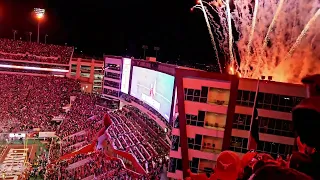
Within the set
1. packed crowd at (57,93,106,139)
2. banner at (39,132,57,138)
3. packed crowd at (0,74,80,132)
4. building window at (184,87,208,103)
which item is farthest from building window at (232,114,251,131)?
packed crowd at (0,74,80,132)

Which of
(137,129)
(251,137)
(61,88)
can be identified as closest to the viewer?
(251,137)

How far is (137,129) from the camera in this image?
30391 mm

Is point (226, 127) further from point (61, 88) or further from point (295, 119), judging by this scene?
point (61, 88)

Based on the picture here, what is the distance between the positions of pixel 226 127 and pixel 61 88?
36.9m

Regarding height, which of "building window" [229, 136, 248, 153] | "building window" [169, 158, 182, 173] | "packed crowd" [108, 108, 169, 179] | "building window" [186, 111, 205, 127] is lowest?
"packed crowd" [108, 108, 169, 179]

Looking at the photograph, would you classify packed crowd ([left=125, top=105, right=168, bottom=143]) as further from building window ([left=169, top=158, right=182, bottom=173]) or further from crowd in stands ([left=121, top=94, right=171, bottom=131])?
building window ([left=169, top=158, right=182, bottom=173])

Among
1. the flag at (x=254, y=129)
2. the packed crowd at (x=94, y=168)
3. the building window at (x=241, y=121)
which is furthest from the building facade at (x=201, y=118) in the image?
Result: the packed crowd at (x=94, y=168)

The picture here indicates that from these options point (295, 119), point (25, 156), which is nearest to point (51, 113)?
point (25, 156)

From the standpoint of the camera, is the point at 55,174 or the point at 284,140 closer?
the point at 284,140

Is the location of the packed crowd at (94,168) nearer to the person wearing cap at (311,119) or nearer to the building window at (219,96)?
the building window at (219,96)

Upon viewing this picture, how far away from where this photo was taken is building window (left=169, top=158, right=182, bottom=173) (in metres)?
19.0

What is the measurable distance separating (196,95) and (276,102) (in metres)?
4.19

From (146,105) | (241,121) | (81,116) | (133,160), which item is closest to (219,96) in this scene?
(241,121)

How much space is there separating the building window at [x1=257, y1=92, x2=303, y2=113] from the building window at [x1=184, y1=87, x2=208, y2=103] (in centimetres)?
284
